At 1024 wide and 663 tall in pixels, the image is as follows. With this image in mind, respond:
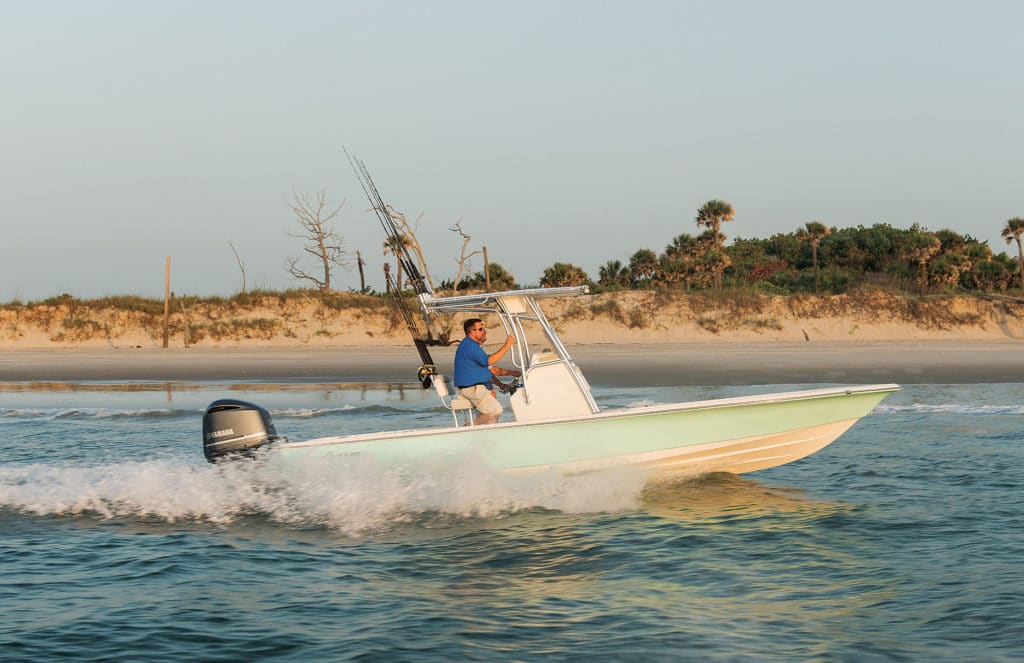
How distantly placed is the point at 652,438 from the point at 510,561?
2.18m

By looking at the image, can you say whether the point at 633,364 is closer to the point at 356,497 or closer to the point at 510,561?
the point at 356,497

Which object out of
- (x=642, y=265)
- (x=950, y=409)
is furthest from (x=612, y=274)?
(x=950, y=409)

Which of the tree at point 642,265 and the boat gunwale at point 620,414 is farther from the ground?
the tree at point 642,265

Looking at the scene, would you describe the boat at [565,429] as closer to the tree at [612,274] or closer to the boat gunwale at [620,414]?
the boat gunwale at [620,414]

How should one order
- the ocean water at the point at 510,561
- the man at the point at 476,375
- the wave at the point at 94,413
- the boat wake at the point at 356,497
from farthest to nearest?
the wave at the point at 94,413
the man at the point at 476,375
the boat wake at the point at 356,497
the ocean water at the point at 510,561

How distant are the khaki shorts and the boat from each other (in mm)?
92

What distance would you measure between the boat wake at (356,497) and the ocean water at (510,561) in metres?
0.02

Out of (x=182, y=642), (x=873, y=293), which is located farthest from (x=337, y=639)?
(x=873, y=293)

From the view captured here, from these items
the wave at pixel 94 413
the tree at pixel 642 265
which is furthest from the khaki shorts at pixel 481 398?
the tree at pixel 642 265

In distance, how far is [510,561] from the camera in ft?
25.2

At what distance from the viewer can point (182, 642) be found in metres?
5.95

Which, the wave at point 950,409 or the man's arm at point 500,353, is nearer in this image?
the man's arm at point 500,353

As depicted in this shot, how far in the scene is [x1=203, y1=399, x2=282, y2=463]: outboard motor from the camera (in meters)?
9.23

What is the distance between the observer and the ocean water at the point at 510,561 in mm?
5891
